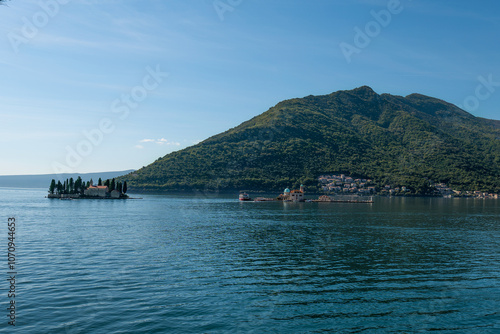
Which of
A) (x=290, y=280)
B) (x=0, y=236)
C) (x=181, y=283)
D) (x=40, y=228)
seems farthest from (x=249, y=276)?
(x=40, y=228)

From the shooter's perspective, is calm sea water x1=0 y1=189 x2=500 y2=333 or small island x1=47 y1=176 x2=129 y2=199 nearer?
calm sea water x1=0 y1=189 x2=500 y2=333

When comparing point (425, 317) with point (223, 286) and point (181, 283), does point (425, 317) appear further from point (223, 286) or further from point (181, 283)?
point (181, 283)


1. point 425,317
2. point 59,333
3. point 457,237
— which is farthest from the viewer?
point 457,237

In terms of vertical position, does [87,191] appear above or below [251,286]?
above

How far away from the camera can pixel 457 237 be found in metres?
49.3

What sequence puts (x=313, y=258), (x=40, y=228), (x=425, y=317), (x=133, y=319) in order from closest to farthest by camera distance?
1. (x=133, y=319)
2. (x=425, y=317)
3. (x=313, y=258)
4. (x=40, y=228)

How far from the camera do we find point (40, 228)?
172 ft

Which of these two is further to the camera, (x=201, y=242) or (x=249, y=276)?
(x=201, y=242)

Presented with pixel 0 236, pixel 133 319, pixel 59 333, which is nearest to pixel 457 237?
pixel 133 319

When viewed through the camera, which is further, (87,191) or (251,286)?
(87,191)

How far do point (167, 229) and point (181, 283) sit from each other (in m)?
31.3

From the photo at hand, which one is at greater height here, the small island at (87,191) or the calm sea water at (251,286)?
the small island at (87,191)

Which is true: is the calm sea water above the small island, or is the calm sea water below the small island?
below

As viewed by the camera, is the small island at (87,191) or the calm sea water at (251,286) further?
the small island at (87,191)
